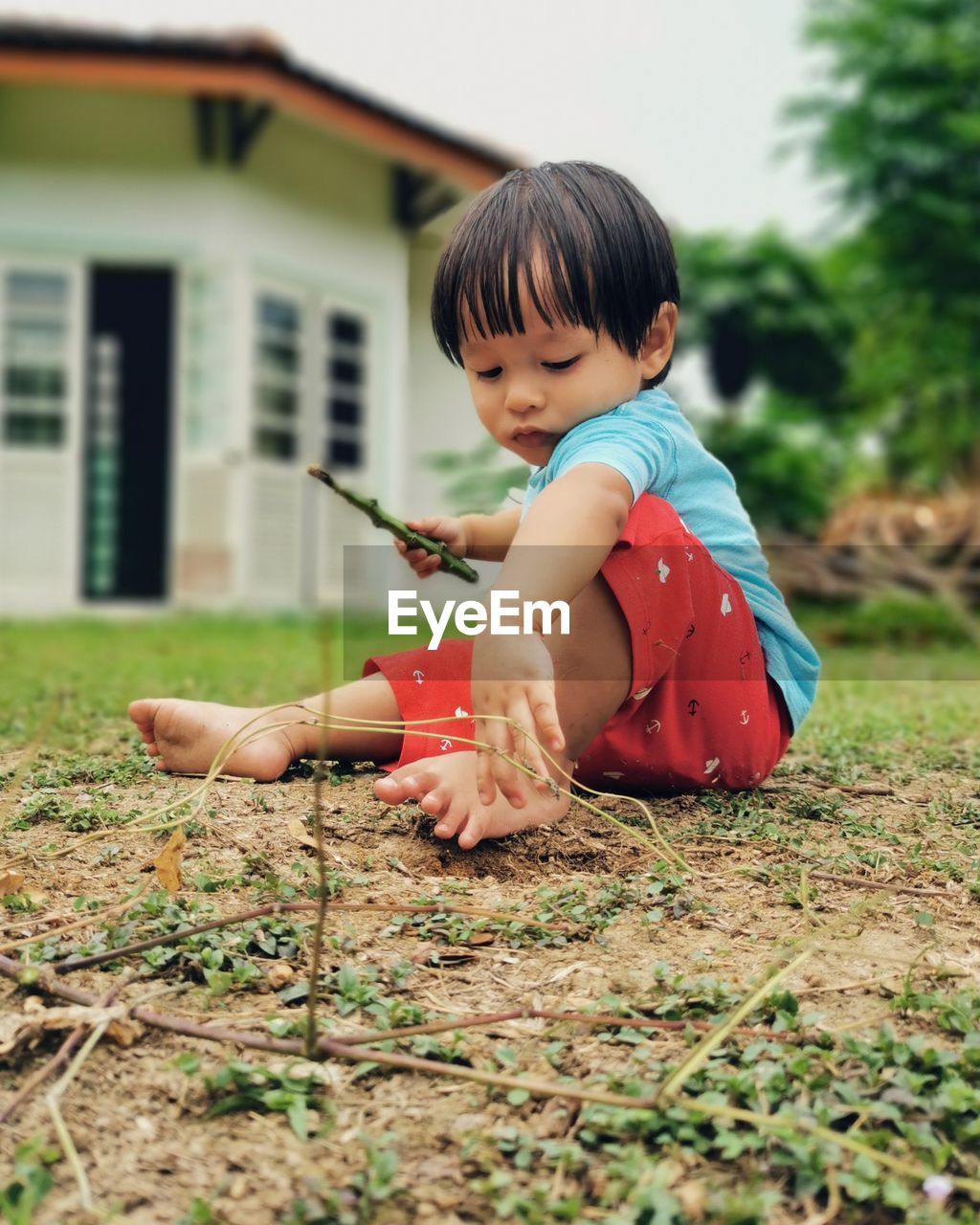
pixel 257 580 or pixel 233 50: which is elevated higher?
pixel 233 50

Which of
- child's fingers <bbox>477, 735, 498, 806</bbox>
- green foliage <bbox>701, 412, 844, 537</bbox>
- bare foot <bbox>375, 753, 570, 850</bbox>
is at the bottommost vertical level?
bare foot <bbox>375, 753, 570, 850</bbox>

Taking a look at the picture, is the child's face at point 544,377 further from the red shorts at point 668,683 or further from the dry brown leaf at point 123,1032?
the dry brown leaf at point 123,1032

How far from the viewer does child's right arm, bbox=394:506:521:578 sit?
2.06 metres

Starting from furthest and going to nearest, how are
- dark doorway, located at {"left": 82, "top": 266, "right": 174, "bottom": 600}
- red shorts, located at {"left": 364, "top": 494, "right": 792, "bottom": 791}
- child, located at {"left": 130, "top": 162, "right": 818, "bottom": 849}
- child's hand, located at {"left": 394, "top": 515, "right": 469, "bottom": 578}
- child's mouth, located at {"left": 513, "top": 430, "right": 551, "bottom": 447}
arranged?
1. dark doorway, located at {"left": 82, "top": 266, "right": 174, "bottom": 600}
2. child's hand, located at {"left": 394, "top": 515, "right": 469, "bottom": 578}
3. child's mouth, located at {"left": 513, "top": 430, "right": 551, "bottom": 447}
4. red shorts, located at {"left": 364, "top": 494, "right": 792, "bottom": 791}
5. child, located at {"left": 130, "top": 162, "right": 818, "bottom": 849}

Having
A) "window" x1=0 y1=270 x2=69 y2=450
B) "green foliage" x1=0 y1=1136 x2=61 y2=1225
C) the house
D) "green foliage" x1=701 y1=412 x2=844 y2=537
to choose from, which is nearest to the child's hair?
"green foliage" x1=0 y1=1136 x2=61 y2=1225

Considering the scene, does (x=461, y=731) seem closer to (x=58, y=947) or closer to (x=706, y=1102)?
(x=58, y=947)

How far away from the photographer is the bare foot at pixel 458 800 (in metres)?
1.56

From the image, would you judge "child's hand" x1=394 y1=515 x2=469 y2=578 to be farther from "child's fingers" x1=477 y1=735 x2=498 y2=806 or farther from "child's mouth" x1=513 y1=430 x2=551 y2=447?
"child's fingers" x1=477 y1=735 x2=498 y2=806

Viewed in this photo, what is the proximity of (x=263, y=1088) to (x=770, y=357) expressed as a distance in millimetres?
14959

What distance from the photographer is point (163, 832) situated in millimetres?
1585

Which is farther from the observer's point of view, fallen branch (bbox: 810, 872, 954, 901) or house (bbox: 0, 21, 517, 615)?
house (bbox: 0, 21, 517, 615)

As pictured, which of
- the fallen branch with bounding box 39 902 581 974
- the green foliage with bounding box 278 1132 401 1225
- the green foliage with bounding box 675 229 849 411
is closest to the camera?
the green foliage with bounding box 278 1132 401 1225

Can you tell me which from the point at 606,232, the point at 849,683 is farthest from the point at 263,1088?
the point at 849,683

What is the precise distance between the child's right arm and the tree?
407 inches
